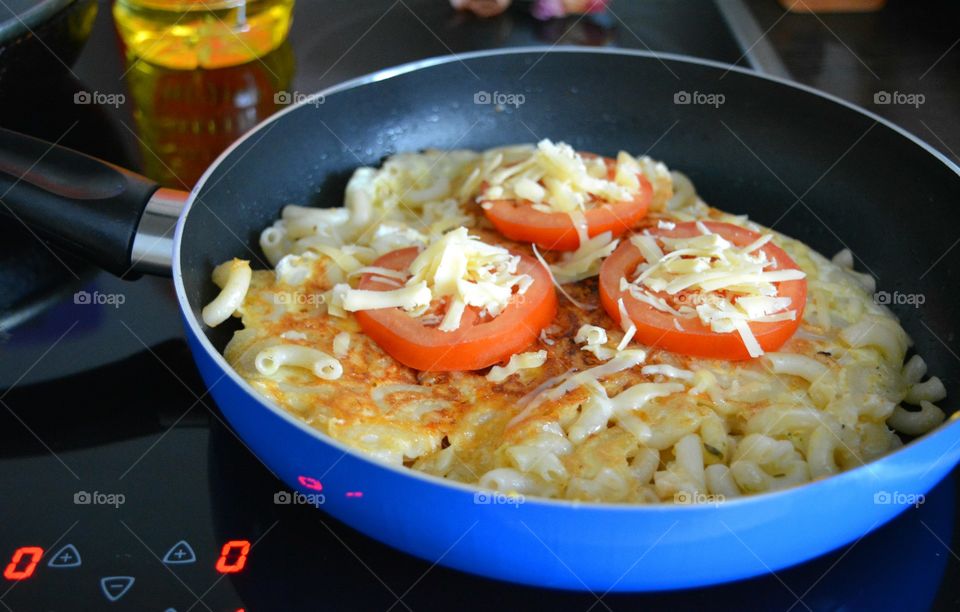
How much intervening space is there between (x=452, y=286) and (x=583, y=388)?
12.2 inches

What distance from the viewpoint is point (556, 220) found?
2104mm

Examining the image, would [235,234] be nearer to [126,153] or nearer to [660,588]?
[126,153]

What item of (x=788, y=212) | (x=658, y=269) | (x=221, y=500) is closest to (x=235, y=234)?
(x=221, y=500)

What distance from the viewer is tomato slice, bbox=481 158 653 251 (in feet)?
6.89

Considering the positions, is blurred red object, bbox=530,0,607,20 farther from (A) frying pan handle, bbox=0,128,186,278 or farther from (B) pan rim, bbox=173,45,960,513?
(A) frying pan handle, bbox=0,128,186,278

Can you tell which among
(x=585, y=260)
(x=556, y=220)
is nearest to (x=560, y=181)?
(x=556, y=220)

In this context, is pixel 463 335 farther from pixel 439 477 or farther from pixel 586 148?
pixel 586 148

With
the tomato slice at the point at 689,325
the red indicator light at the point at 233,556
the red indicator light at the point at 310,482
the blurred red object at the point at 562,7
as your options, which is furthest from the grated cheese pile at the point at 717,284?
the blurred red object at the point at 562,7

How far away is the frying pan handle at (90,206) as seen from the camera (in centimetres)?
188

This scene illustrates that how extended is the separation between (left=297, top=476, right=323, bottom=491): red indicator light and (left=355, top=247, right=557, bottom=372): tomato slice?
0.34 m

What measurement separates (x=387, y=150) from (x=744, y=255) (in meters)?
0.98

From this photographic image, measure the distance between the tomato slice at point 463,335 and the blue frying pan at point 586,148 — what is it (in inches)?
12.7

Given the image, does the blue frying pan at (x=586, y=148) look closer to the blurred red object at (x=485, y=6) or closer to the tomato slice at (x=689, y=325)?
the tomato slice at (x=689, y=325)

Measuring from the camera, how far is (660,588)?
4.87 ft
